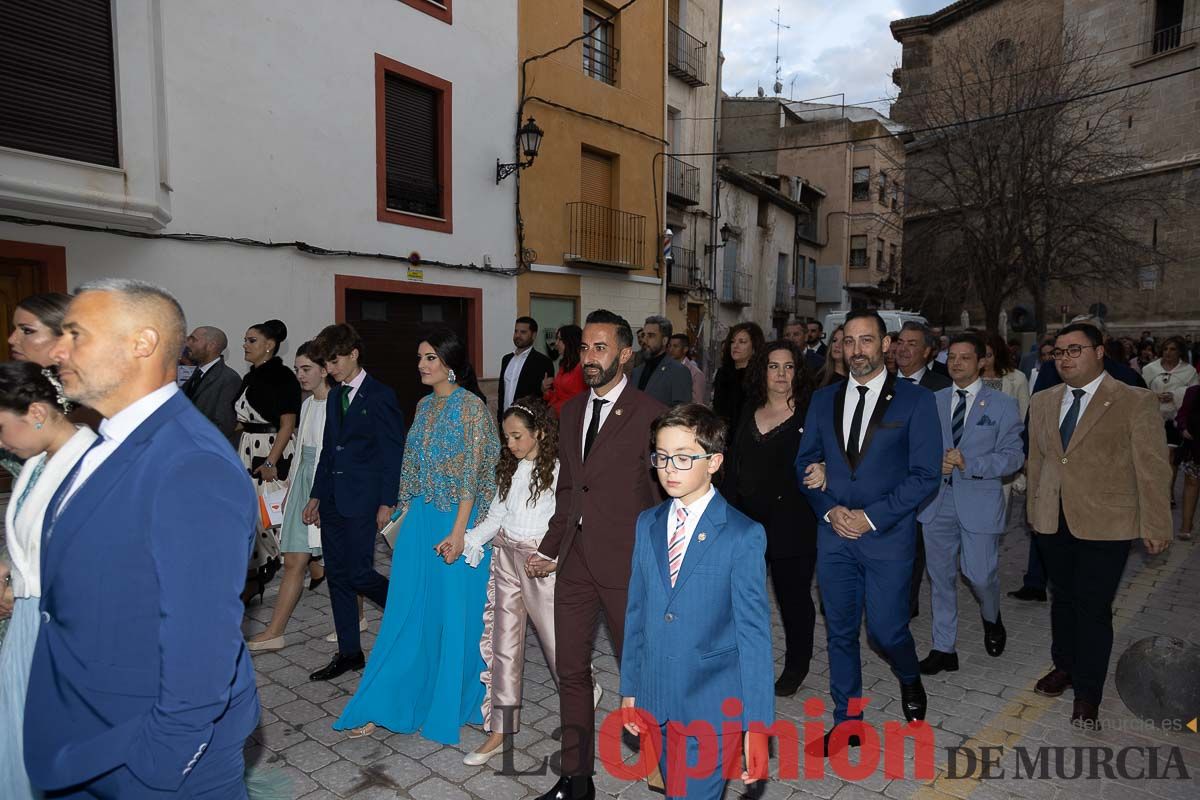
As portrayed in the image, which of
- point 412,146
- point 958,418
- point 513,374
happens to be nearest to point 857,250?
point 412,146

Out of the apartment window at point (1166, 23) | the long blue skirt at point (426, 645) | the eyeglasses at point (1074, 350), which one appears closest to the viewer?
the long blue skirt at point (426, 645)

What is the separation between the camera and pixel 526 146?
12.6 m

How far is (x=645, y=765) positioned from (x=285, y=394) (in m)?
4.08

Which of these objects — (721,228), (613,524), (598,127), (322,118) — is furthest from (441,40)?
(721,228)

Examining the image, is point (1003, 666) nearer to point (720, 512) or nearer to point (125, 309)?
point (720, 512)

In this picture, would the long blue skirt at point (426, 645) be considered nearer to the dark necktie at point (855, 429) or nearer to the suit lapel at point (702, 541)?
the suit lapel at point (702, 541)

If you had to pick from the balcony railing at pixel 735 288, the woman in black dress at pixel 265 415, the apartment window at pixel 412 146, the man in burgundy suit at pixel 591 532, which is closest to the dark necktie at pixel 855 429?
the man in burgundy suit at pixel 591 532

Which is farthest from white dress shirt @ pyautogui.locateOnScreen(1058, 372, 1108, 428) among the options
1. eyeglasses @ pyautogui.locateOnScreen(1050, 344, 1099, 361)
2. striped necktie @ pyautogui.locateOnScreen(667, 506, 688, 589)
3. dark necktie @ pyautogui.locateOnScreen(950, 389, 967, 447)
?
striped necktie @ pyautogui.locateOnScreen(667, 506, 688, 589)

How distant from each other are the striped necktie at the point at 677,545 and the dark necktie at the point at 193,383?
4477mm

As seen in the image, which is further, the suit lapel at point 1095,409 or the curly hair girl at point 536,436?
the suit lapel at point 1095,409

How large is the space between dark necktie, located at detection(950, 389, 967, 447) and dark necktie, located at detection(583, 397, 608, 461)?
268 cm

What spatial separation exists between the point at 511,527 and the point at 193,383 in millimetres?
3487

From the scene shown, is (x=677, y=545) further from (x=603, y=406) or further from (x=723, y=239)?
(x=723, y=239)

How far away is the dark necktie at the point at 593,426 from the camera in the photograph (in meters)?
3.44
